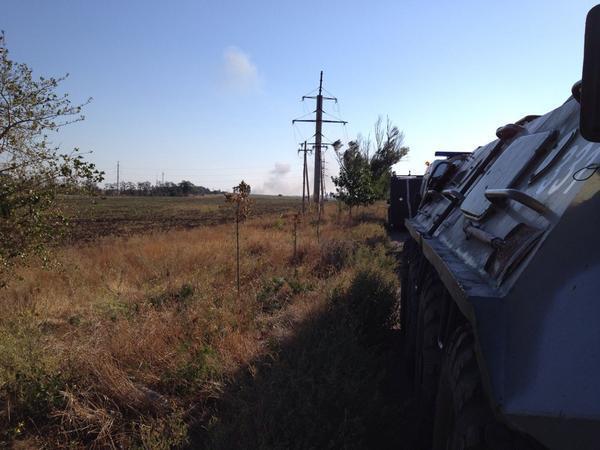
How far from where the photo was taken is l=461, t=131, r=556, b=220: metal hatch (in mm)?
3087

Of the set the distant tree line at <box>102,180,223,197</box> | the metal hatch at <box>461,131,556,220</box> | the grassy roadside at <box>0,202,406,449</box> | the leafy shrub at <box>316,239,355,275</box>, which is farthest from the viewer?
the distant tree line at <box>102,180,223,197</box>

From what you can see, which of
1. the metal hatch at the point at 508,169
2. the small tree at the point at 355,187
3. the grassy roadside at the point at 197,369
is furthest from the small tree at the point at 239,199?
the small tree at the point at 355,187

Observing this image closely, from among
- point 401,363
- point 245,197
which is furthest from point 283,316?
point 245,197

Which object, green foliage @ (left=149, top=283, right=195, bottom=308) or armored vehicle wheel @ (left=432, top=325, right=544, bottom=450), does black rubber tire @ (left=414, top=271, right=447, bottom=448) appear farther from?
green foliage @ (left=149, top=283, right=195, bottom=308)

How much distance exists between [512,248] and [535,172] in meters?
0.82

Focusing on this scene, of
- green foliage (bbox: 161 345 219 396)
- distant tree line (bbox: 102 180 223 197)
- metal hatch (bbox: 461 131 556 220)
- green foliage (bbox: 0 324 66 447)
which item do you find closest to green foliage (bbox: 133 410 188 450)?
green foliage (bbox: 161 345 219 396)

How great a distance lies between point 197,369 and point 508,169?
3.17 m

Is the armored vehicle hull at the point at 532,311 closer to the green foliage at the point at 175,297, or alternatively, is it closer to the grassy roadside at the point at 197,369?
the grassy roadside at the point at 197,369

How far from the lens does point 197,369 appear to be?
4.86 m

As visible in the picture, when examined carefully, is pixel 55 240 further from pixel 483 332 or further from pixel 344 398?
pixel 483 332

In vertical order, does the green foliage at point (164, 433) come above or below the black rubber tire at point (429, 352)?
below

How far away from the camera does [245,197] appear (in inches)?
402

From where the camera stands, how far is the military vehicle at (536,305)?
1516 millimetres

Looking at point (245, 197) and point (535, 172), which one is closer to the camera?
point (535, 172)
